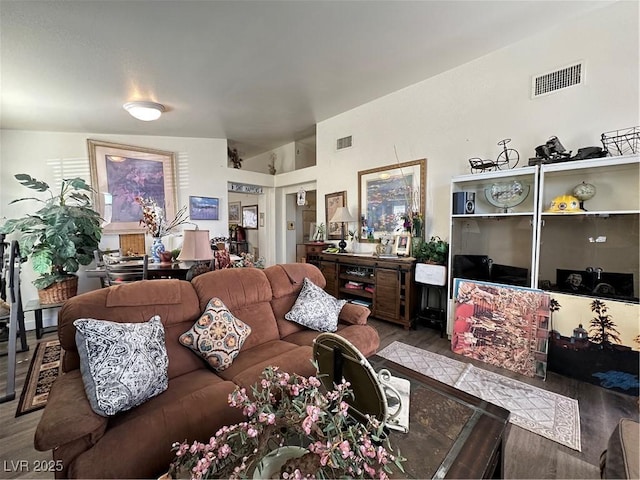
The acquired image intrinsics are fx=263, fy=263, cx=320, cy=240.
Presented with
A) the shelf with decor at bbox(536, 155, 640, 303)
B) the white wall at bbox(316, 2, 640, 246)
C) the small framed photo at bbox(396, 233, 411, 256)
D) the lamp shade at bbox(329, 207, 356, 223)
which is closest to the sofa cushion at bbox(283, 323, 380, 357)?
the small framed photo at bbox(396, 233, 411, 256)

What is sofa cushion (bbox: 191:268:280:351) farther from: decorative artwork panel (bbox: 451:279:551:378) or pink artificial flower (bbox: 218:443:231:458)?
decorative artwork panel (bbox: 451:279:551:378)

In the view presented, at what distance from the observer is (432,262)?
3.17m

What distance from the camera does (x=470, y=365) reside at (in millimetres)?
2512

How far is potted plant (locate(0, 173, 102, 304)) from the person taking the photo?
3064 mm

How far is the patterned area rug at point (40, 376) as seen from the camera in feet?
6.58

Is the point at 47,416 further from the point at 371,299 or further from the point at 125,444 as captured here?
the point at 371,299

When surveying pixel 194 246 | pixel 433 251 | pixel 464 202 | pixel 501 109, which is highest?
pixel 501 109

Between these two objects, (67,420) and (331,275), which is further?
(331,275)

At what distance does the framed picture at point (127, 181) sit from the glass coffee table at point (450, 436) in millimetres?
4531

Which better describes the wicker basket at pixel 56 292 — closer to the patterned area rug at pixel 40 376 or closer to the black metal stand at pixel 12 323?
the patterned area rug at pixel 40 376

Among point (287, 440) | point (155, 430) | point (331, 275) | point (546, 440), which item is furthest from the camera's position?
point (331, 275)

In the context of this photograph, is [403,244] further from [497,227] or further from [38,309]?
[38,309]

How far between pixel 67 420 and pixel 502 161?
12.8ft

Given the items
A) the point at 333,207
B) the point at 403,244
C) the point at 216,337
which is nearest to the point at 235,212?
the point at 333,207
